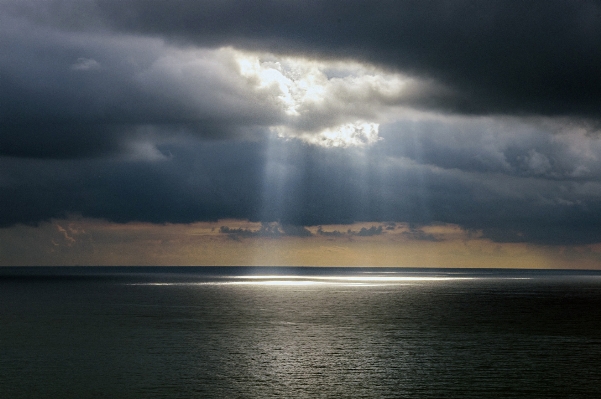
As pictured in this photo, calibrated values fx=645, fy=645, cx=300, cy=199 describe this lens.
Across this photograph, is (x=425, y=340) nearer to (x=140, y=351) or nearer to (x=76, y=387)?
(x=140, y=351)

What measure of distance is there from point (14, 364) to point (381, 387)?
34499 millimetres

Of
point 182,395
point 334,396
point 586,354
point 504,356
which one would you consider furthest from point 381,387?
point 586,354

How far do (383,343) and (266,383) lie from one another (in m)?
27.0

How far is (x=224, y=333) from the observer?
8644 cm

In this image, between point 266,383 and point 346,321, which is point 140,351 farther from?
point 346,321

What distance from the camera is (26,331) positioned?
87.0 meters

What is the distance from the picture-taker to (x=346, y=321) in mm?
103562

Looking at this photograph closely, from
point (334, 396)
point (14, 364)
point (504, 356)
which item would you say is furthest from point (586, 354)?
point (14, 364)

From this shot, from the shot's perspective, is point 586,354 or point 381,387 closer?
point 381,387

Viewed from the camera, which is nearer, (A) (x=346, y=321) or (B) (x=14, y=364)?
(B) (x=14, y=364)

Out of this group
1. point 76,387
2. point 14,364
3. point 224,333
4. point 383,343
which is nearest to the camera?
point 76,387

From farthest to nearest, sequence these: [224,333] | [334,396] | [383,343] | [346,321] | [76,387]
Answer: [346,321] → [224,333] → [383,343] → [76,387] → [334,396]

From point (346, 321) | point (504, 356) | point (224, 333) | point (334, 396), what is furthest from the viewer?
point (346, 321)

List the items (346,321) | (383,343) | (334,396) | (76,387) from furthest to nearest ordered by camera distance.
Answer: (346,321), (383,343), (76,387), (334,396)
